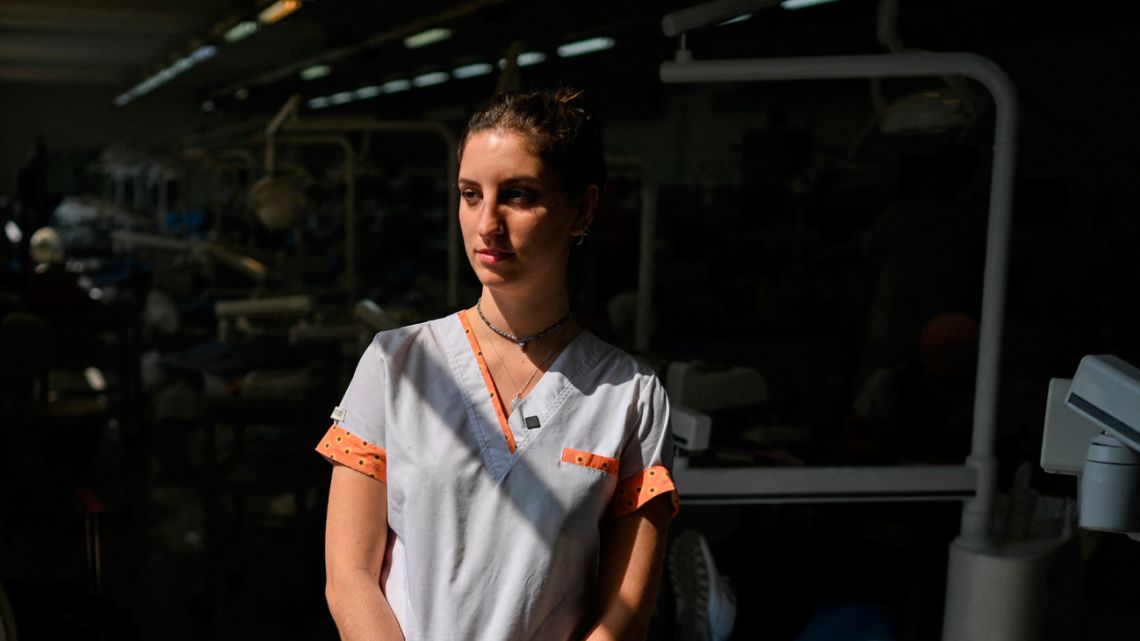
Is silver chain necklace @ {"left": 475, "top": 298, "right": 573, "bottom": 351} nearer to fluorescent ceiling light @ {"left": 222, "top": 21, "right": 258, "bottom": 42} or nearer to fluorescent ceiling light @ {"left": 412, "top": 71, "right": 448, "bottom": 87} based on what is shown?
fluorescent ceiling light @ {"left": 222, "top": 21, "right": 258, "bottom": 42}

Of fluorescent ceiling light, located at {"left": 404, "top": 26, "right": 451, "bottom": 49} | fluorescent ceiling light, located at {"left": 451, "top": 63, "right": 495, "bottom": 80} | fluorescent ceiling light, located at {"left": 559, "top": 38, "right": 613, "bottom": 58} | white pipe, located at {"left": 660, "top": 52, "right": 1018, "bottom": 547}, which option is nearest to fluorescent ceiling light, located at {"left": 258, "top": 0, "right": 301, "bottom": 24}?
fluorescent ceiling light, located at {"left": 404, "top": 26, "right": 451, "bottom": 49}

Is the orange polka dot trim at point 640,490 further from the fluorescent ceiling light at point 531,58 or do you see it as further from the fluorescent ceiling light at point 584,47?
the fluorescent ceiling light at point 531,58

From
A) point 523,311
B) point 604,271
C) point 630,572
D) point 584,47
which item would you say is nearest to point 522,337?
point 523,311

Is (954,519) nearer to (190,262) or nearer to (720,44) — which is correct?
(720,44)

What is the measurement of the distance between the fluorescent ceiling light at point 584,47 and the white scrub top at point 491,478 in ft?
18.3

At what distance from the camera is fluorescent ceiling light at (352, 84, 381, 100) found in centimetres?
930

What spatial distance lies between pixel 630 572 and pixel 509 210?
1.25ft

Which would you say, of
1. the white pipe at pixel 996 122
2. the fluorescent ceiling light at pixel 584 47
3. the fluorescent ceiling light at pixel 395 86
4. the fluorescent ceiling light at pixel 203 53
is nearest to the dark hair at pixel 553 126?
the white pipe at pixel 996 122

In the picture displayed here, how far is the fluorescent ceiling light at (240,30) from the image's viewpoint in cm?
535

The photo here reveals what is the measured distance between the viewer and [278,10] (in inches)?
187

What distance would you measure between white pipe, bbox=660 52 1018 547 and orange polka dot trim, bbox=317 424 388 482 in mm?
1196

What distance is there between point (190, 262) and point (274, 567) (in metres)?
3.12

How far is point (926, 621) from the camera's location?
8.42ft

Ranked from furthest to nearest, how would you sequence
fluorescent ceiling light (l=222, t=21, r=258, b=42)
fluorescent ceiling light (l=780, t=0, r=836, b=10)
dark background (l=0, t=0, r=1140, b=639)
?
fluorescent ceiling light (l=222, t=21, r=258, b=42), fluorescent ceiling light (l=780, t=0, r=836, b=10), dark background (l=0, t=0, r=1140, b=639)
